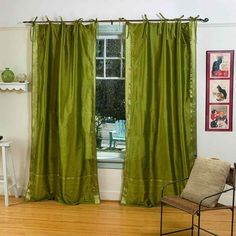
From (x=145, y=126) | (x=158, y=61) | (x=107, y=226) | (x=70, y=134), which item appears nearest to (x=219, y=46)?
(x=158, y=61)

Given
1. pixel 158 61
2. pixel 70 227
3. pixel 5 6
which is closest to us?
pixel 70 227

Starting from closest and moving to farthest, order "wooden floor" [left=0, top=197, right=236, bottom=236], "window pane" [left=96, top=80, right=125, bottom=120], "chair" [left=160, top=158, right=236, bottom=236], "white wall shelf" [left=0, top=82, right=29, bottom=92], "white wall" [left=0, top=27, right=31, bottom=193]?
1. "chair" [left=160, top=158, right=236, bottom=236]
2. "wooden floor" [left=0, top=197, right=236, bottom=236]
3. "white wall shelf" [left=0, top=82, right=29, bottom=92]
4. "white wall" [left=0, top=27, right=31, bottom=193]
5. "window pane" [left=96, top=80, right=125, bottom=120]

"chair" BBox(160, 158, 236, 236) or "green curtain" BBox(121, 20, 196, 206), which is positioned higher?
"green curtain" BBox(121, 20, 196, 206)

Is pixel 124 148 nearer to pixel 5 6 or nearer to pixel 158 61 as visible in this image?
pixel 158 61

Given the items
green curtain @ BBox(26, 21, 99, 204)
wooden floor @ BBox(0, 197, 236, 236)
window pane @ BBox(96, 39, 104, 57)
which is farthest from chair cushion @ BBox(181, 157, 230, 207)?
window pane @ BBox(96, 39, 104, 57)

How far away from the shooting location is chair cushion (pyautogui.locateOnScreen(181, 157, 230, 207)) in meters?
3.40

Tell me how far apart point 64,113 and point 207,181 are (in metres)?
1.94

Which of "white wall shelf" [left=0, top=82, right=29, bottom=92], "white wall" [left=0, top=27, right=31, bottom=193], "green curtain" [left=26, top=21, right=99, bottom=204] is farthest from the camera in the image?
"white wall" [left=0, top=27, right=31, bottom=193]

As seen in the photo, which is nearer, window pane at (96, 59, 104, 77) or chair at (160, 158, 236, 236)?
chair at (160, 158, 236, 236)

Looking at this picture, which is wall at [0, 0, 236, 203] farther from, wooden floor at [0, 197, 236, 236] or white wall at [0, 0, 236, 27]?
wooden floor at [0, 197, 236, 236]

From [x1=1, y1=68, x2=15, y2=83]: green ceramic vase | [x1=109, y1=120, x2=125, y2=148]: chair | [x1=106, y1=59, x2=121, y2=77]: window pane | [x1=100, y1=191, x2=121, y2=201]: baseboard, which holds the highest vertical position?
[x1=106, y1=59, x2=121, y2=77]: window pane

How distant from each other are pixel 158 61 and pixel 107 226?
6.53 feet

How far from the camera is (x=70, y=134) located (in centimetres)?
452

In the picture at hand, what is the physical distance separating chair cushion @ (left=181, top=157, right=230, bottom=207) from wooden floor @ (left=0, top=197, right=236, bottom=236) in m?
0.50
